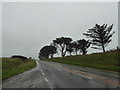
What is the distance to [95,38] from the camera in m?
52.6

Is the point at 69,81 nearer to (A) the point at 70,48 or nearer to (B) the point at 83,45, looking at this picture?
(B) the point at 83,45

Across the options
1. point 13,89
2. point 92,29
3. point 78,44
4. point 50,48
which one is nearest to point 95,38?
point 92,29

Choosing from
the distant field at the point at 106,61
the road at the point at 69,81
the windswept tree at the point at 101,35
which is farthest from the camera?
the windswept tree at the point at 101,35

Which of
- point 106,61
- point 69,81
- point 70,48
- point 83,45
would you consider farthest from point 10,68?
point 70,48

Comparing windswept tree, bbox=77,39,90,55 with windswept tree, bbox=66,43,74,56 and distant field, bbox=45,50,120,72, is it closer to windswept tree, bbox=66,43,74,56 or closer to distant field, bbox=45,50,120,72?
windswept tree, bbox=66,43,74,56

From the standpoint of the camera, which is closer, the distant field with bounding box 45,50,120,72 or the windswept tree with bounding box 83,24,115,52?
the distant field with bounding box 45,50,120,72

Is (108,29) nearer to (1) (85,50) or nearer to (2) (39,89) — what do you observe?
(1) (85,50)

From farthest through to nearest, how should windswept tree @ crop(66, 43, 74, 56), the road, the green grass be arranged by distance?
windswept tree @ crop(66, 43, 74, 56) < the green grass < the road

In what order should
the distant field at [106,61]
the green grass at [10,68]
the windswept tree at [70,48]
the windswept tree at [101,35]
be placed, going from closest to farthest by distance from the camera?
the green grass at [10,68], the distant field at [106,61], the windswept tree at [101,35], the windswept tree at [70,48]

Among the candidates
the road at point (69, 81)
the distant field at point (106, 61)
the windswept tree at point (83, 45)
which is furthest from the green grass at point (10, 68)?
the windswept tree at point (83, 45)

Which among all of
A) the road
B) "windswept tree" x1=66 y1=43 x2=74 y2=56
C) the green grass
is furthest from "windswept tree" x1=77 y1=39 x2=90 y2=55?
the road

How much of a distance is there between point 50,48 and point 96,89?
107 metres

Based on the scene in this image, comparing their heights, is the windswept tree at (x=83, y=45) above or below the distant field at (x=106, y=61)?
above

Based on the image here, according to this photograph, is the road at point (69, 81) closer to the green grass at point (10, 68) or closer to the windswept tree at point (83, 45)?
the green grass at point (10, 68)
